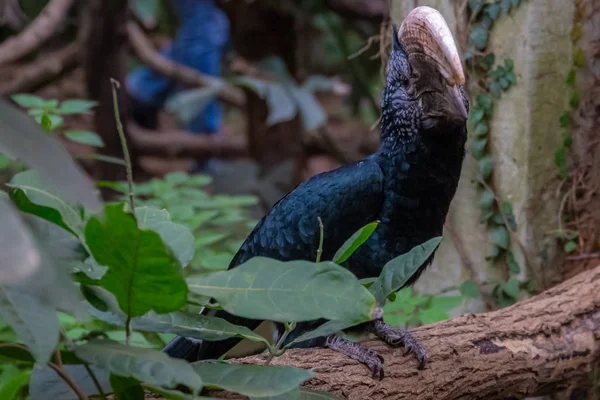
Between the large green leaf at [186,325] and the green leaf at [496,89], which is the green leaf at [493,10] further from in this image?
the large green leaf at [186,325]

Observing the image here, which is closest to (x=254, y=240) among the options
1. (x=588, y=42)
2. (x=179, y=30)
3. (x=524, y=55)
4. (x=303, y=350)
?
(x=303, y=350)

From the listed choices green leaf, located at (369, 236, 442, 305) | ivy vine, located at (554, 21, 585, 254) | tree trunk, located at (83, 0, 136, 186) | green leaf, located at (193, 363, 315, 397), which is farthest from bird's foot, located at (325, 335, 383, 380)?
tree trunk, located at (83, 0, 136, 186)

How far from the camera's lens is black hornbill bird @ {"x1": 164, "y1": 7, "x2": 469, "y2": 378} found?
152cm

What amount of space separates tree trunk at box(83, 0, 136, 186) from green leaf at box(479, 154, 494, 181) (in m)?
2.04

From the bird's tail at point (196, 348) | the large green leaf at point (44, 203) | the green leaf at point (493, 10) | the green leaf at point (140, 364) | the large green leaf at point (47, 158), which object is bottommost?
the bird's tail at point (196, 348)

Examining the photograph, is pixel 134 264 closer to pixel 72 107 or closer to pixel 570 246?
pixel 72 107

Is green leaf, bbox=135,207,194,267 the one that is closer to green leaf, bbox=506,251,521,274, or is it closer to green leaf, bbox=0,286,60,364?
green leaf, bbox=0,286,60,364

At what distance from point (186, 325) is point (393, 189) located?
704mm

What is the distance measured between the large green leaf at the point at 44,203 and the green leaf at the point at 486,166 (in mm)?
1417

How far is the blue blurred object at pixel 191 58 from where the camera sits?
452cm

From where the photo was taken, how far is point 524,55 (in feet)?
6.43

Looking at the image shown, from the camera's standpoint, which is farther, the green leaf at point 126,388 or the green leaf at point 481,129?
the green leaf at point 481,129

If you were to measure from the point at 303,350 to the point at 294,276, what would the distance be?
0.53m

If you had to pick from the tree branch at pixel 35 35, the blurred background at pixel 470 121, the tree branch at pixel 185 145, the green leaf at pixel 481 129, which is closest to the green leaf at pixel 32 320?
the blurred background at pixel 470 121
